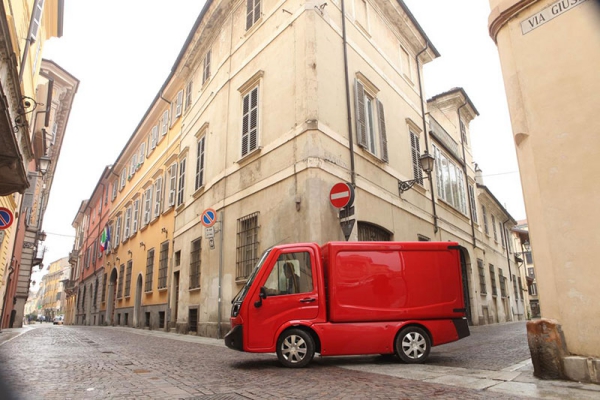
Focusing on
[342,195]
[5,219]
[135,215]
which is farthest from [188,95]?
[342,195]

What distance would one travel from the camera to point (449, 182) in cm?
1897

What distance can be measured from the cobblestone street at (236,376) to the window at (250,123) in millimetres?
5998

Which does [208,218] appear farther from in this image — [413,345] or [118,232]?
[118,232]

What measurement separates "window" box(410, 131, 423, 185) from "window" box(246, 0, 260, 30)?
679cm

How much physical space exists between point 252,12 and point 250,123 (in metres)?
3.90

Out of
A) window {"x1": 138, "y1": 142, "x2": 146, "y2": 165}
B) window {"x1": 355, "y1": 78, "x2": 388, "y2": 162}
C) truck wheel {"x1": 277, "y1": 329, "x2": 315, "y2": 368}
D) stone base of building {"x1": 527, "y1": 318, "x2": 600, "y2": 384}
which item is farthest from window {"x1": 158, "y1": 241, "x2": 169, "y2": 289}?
stone base of building {"x1": 527, "y1": 318, "x2": 600, "y2": 384}

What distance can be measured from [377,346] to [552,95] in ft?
13.4

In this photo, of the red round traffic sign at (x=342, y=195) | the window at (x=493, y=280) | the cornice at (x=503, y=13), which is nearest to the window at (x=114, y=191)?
the window at (x=493, y=280)

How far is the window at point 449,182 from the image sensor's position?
17.7 meters

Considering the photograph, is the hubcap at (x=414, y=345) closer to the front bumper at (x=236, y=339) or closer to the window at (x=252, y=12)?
the front bumper at (x=236, y=339)

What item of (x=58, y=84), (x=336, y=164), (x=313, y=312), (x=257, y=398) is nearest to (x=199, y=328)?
(x=336, y=164)

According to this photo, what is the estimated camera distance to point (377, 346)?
20.8 feet

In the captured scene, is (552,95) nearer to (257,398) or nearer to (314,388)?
(314,388)

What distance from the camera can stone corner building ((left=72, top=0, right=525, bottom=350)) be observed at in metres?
10.5
